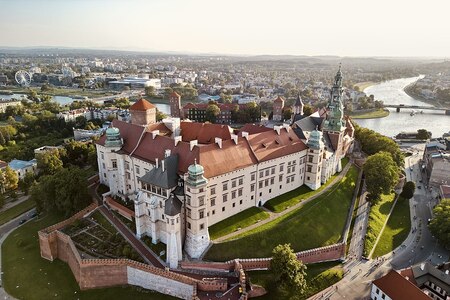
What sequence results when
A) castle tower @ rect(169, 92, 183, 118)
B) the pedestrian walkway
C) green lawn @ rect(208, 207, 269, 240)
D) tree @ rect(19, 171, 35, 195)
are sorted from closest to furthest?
1. the pedestrian walkway
2. green lawn @ rect(208, 207, 269, 240)
3. tree @ rect(19, 171, 35, 195)
4. castle tower @ rect(169, 92, 183, 118)

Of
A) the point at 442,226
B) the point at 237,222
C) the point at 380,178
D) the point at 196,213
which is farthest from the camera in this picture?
the point at 380,178

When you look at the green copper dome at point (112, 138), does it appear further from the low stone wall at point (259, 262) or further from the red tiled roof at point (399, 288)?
the red tiled roof at point (399, 288)

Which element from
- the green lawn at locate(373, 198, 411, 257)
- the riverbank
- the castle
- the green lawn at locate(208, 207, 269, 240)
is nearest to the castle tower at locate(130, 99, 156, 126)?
the castle

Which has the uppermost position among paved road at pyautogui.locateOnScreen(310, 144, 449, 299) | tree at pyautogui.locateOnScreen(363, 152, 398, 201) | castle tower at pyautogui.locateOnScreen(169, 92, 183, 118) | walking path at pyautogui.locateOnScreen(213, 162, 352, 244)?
castle tower at pyautogui.locateOnScreen(169, 92, 183, 118)

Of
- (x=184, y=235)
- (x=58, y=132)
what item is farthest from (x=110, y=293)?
(x=58, y=132)

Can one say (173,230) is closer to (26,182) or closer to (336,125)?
(26,182)

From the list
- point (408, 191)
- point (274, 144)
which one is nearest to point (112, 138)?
point (274, 144)

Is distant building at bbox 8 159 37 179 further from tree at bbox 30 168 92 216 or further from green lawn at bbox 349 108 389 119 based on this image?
green lawn at bbox 349 108 389 119
